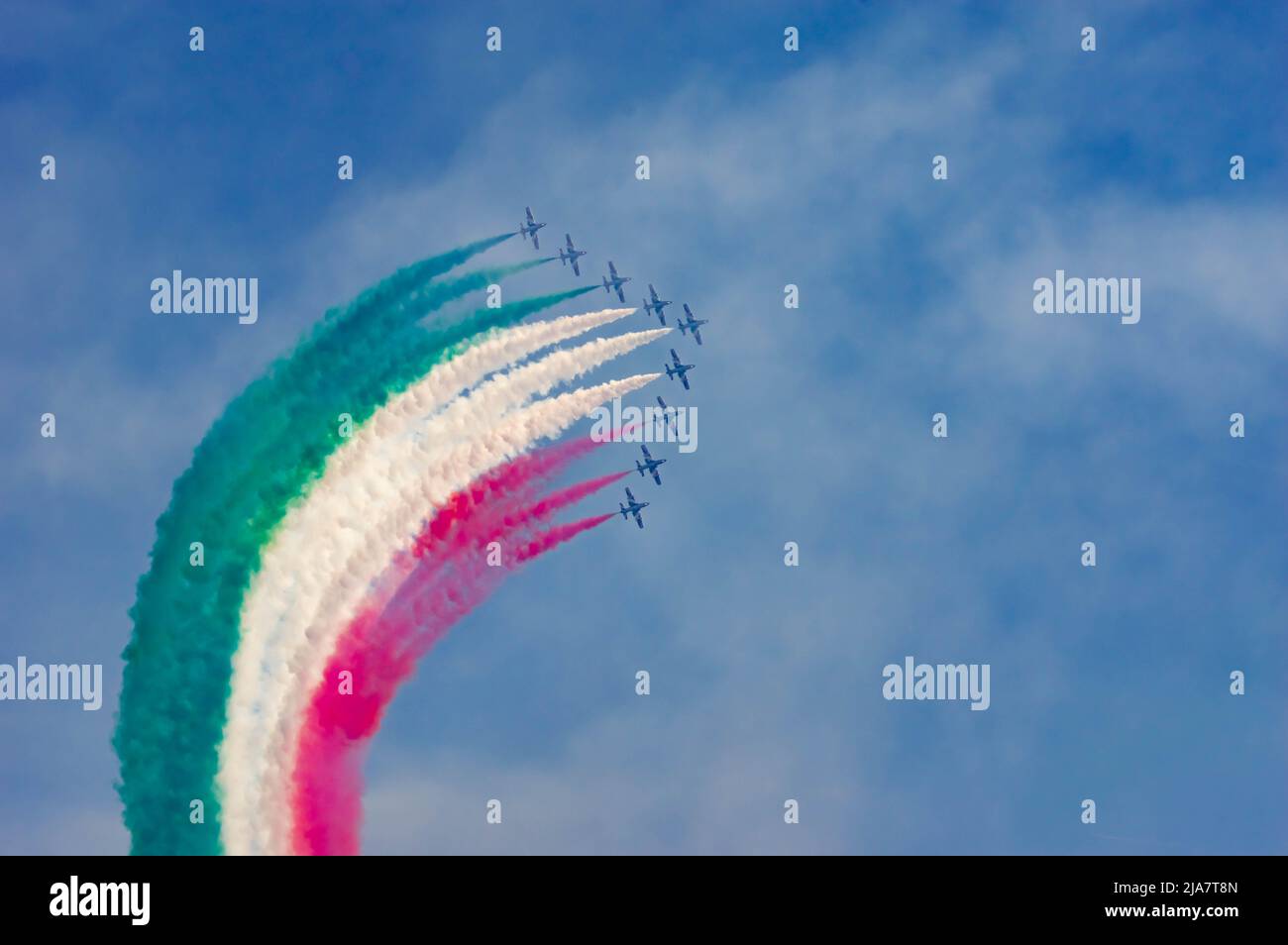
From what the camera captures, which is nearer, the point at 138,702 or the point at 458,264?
the point at 138,702

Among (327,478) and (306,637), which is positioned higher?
(327,478)

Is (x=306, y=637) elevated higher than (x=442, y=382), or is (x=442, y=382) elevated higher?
(x=442, y=382)
